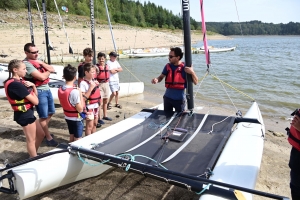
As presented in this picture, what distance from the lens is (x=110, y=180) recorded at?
326 cm

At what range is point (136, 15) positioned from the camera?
33.1 metres

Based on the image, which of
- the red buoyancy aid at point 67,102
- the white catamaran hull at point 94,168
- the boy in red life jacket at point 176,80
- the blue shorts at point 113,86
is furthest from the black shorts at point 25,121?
the blue shorts at point 113,86

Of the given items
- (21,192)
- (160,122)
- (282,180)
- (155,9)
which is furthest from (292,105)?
(155,9)

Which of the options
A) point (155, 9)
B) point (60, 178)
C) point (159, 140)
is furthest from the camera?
point (155, 9)

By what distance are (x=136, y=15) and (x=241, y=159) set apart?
106 feet

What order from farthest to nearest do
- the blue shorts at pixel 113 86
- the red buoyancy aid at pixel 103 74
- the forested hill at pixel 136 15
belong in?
the forested hill at pixel 136 15
the blue shorts at pixel 113 86
the red buoyancy aid at pixel 103 74

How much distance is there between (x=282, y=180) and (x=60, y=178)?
9.18 ft

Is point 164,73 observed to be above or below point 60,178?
above

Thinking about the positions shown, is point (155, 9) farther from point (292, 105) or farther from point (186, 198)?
point (186, 198)

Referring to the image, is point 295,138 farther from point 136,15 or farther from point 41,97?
point 136,15

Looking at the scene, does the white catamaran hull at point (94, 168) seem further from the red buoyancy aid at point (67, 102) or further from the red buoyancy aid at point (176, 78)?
the red buoyancy aid at point (176, 78)

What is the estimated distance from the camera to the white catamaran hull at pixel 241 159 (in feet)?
8.14

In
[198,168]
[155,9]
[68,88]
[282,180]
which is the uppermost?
[155,9]

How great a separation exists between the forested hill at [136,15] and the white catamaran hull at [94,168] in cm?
233
